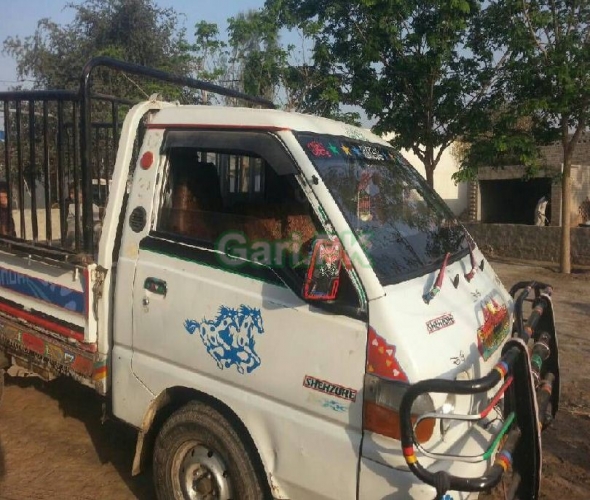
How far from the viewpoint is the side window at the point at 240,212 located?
2.66 meters

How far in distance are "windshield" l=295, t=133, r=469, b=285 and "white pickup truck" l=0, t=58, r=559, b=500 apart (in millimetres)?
14

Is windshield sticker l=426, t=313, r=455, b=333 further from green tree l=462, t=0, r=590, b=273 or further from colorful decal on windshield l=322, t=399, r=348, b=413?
green tree l=462, t=0, r=590, b=273

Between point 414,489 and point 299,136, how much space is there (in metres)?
1.63

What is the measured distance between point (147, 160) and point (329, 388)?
163 centimetres

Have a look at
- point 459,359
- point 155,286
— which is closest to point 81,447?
point 155,286

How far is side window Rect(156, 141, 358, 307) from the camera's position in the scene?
2656 mm

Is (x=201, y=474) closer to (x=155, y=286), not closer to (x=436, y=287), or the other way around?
(x=155, y=286)

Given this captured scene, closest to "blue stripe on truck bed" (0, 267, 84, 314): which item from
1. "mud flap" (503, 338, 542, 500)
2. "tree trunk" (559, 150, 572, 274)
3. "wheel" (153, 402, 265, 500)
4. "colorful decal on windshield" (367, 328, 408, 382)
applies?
"wheel" (153, 402, 265, 500)

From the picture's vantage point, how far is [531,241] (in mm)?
13016

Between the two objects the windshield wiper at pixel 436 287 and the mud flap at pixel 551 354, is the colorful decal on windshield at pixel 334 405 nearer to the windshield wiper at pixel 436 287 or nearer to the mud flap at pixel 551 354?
the windshield wiper at pixel 436 287

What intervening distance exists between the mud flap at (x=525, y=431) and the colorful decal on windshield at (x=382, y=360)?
552mm

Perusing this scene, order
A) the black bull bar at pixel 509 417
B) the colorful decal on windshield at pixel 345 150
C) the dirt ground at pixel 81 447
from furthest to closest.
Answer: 1. the dirt ground at pixel 81 447
2. the colorful decal on windshield at pixel 345 150
3. the black bull bar at pixel 509 417

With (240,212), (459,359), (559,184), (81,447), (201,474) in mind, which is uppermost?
(559,184)

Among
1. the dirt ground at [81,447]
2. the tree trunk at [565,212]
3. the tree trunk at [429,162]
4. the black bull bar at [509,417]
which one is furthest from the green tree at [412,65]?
the black bull bar at [509,417]
